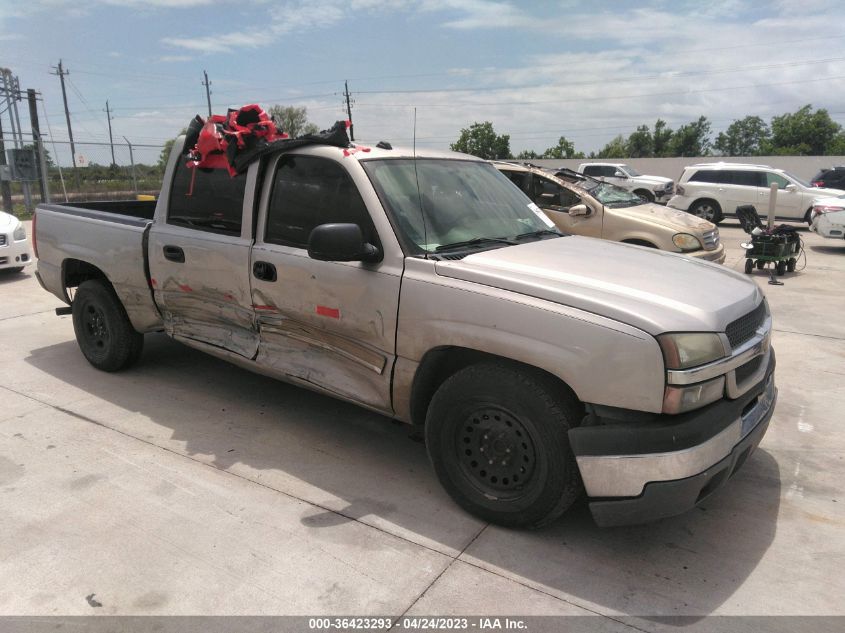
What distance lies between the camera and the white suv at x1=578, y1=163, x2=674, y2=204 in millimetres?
23125

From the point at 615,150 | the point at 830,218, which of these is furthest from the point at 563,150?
the point at 830,218

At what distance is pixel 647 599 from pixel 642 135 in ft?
291

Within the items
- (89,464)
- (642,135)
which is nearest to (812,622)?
(89,464)

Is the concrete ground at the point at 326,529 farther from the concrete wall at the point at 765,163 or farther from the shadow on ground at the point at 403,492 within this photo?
the concrete wall at the point at 765,163

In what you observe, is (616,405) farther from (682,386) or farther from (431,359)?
(431,359)

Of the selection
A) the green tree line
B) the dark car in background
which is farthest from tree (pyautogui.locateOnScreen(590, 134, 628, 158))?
the dark car in background

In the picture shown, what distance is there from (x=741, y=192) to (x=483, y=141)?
31.8m

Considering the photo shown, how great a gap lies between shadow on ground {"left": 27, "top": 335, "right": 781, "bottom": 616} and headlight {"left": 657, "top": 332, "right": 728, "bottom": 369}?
1.00m

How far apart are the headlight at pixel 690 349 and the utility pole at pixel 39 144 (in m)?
19.7

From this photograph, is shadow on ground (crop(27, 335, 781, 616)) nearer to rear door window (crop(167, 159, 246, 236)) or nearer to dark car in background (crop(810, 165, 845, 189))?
rear door window (crop(167, 159, 246, 236))

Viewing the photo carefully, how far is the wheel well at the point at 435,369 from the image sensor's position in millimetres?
3191

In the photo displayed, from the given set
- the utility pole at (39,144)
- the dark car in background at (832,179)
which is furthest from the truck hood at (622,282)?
the dark car in background at (832,179)

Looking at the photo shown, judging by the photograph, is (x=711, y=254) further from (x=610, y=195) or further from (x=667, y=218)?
(x=610, y=195)

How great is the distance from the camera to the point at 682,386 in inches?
102
